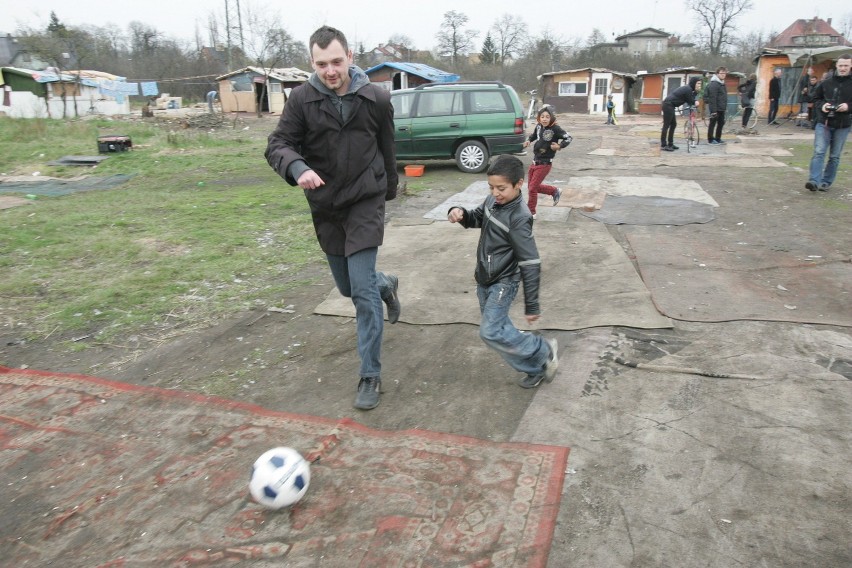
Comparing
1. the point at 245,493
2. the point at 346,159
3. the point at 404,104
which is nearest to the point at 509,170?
the point at 346,159

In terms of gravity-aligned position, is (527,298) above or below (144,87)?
below

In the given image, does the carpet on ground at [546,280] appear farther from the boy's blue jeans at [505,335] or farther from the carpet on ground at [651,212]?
the boy's blue jeans at [505,335]

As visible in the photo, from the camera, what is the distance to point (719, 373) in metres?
3.52

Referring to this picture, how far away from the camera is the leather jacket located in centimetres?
328

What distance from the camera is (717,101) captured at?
46.3 feet

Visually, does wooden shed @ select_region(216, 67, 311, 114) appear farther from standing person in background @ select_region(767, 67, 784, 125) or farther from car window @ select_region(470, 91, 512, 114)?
car window @ select_region(470, 91, 512, 114)

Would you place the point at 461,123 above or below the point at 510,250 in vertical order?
above

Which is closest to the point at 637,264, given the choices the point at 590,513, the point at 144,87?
the point at 590,513

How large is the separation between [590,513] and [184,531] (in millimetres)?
1744

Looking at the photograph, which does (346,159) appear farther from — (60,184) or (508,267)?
(60,184)

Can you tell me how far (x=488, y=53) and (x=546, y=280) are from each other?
63.1 metres

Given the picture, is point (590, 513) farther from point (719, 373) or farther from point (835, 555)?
point (719, 373)

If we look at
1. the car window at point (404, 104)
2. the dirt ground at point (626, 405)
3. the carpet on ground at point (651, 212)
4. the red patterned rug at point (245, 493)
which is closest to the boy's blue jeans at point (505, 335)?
the dirt ground at point (626, 405)

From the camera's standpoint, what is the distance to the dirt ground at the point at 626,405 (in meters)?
2.37
